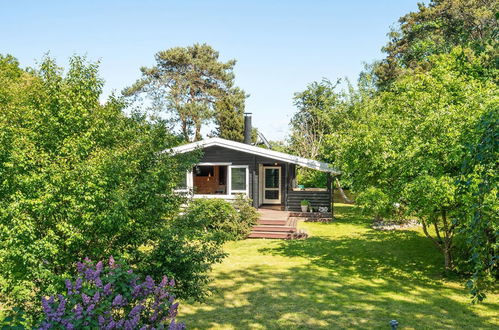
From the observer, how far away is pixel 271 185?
24.2 metres

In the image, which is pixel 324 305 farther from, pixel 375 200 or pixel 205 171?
pixel 205 171

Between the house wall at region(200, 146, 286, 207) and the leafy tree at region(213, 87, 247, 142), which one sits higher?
the leafy tree at region(213, 87, 247, 142)

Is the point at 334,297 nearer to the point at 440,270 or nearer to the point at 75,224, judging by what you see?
the point at 440,270

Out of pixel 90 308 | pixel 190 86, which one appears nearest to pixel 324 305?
pixel 90 308

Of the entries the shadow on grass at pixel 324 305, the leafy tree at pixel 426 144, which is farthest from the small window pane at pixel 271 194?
the shadow on grass at pixel 324 305

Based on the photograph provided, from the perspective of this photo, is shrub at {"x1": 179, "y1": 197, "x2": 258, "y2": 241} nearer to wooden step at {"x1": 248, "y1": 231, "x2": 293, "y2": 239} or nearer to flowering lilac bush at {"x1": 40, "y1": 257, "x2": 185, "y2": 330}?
wooden step at {"x1": 248, "y1": 231, "x2": 293, "y2": 239}

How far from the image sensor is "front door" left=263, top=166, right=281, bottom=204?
78.9ft

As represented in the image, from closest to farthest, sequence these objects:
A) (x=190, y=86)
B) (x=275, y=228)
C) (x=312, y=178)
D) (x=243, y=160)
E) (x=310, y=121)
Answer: (x=275, y=228) → (x=243, y=160) → (x=312, y=178) → (x=310, y=121) → (x=190, y=86)

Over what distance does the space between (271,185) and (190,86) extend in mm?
28000

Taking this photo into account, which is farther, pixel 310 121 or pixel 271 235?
pixel 310 121

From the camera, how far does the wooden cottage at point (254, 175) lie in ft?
68.9

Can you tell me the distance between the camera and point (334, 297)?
10117 mm

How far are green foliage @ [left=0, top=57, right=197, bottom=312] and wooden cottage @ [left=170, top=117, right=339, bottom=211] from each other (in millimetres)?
13104

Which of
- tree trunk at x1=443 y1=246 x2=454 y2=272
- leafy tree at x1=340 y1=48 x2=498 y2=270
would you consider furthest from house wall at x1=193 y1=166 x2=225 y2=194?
tree trunk at x1=443 y1=246 x2=454 y2=272
